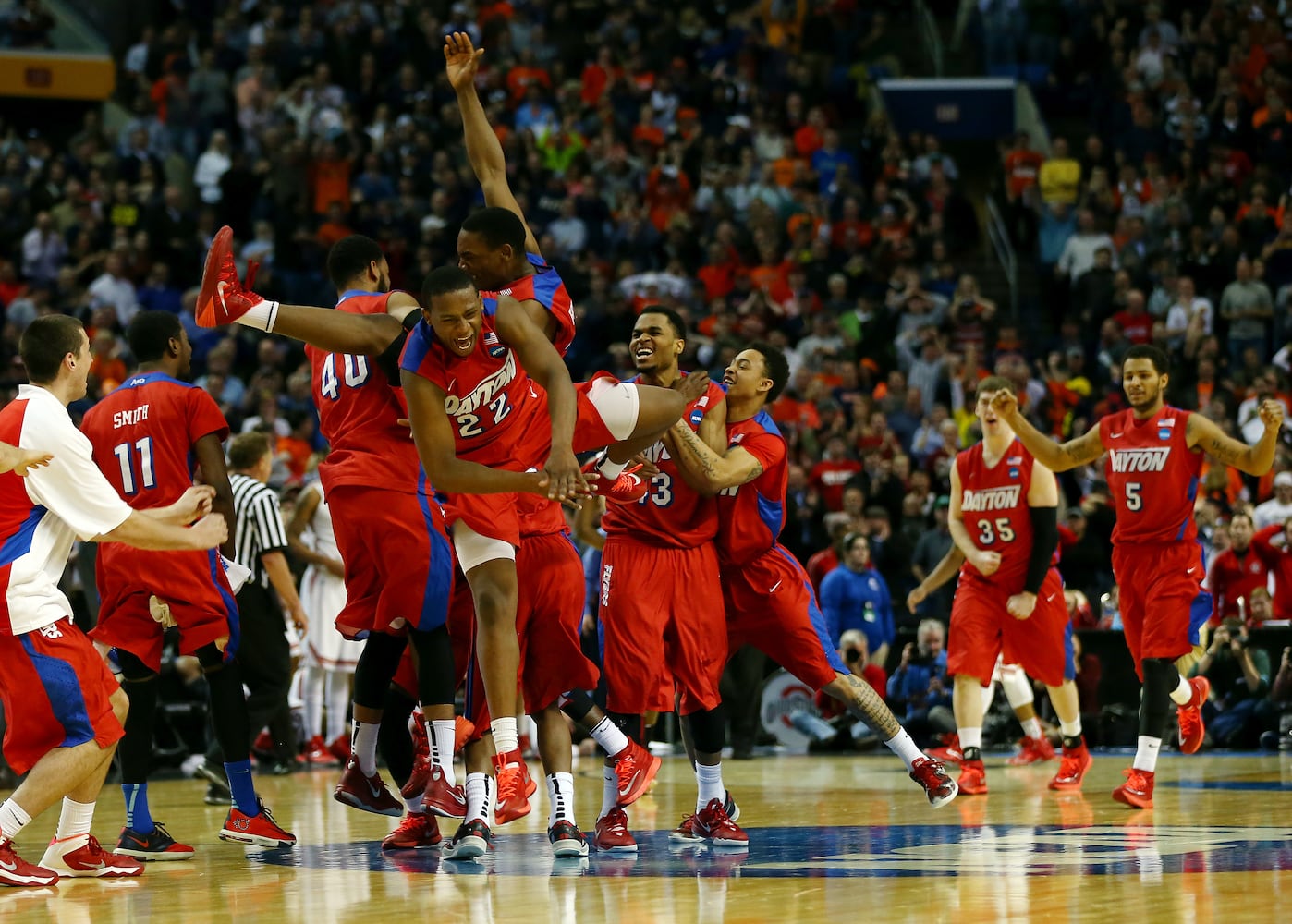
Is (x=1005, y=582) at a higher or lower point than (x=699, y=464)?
lower

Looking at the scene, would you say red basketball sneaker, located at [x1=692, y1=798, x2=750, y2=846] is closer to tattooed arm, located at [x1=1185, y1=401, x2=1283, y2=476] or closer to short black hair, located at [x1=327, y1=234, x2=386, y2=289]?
short black hair, located at [x1=327, y1=234, x2=386, y2=289]

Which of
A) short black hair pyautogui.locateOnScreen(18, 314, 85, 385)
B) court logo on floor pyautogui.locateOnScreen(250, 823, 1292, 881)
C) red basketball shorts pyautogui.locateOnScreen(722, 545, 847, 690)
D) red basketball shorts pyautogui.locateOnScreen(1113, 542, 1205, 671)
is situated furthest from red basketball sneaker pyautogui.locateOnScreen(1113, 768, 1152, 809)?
short black hair pyautogui.locateOnScreen(18, 314, 85, 385)

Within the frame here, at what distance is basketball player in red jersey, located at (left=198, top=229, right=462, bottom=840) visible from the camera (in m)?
7.20

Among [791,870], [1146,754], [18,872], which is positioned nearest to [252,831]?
[18,872]

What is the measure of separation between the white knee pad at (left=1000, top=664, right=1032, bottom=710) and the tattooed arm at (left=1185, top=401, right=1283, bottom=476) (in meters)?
2.64

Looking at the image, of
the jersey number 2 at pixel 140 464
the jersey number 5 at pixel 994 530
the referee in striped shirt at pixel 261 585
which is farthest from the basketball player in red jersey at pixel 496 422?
the referee in striped shirt at pixel 261 585

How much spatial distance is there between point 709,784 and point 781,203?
13932 mm

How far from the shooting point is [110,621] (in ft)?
24.8

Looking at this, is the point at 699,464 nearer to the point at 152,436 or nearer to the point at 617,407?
the point at 617,407

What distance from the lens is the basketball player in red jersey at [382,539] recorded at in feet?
23.6

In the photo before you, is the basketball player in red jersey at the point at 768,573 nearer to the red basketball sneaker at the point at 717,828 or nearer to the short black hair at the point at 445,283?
the red basketball sneaker at the point at 717,828

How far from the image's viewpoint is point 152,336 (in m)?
7.72

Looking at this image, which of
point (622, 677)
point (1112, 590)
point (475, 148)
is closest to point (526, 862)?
point (622, 677)

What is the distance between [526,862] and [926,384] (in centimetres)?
1179
